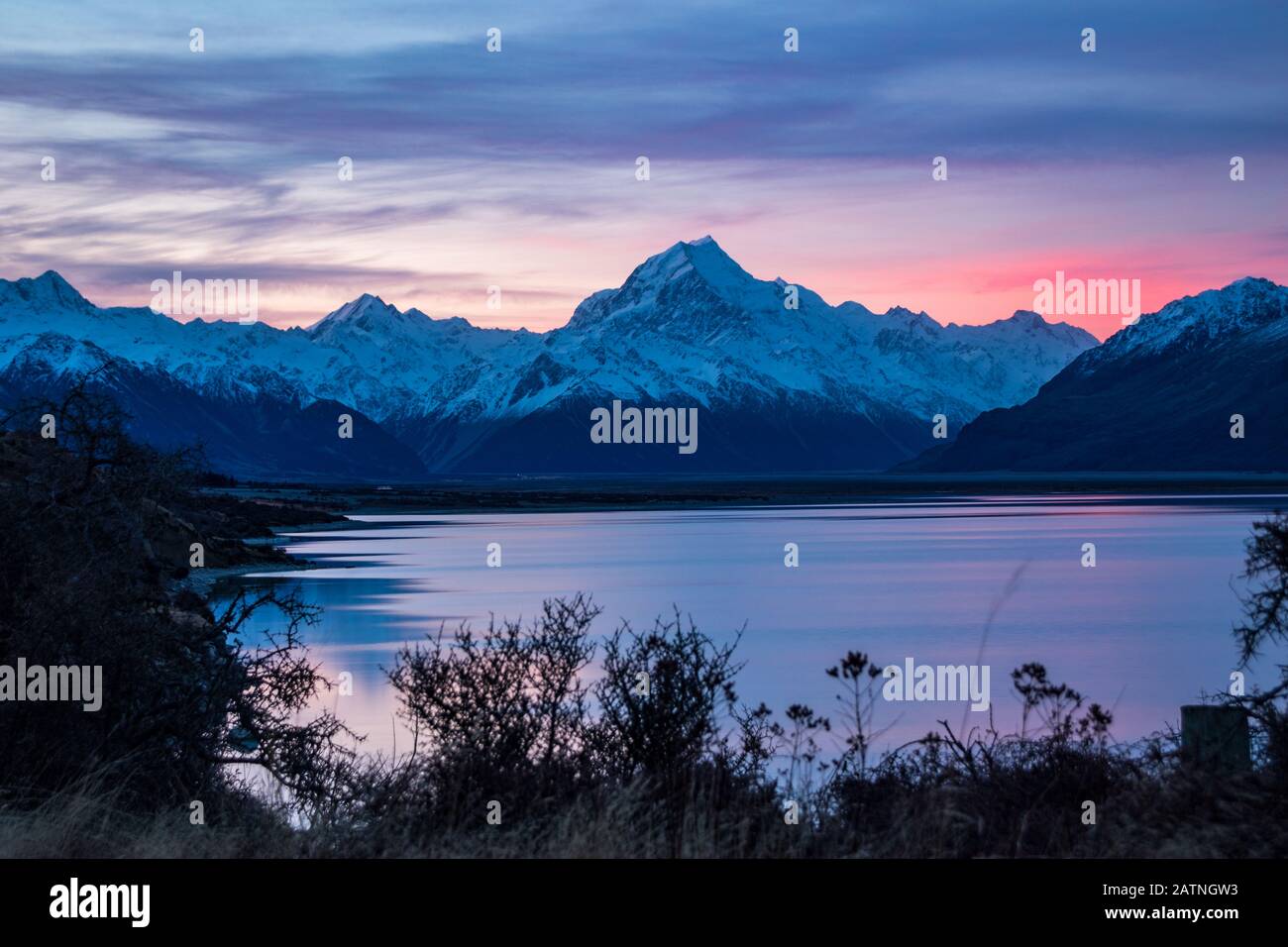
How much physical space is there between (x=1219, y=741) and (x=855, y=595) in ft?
194

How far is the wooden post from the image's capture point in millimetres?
13898

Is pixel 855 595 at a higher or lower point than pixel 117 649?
lower

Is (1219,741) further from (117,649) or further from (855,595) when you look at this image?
(855,595)

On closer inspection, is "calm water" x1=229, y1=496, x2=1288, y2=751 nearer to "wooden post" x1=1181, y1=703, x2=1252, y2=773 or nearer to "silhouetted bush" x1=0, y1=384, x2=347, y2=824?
"silhouetted bush" x1=0, y1=384, x2=347, y2=824

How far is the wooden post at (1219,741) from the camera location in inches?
547

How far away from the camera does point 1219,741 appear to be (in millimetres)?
13992

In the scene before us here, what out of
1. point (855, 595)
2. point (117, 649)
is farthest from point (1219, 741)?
point (855, 595)

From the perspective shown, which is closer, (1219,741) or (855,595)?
(1219,741)

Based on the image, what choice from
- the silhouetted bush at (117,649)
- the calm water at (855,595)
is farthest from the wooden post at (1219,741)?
the silhouetted bush at (117,649)

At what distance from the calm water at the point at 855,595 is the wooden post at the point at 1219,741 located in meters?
2.22

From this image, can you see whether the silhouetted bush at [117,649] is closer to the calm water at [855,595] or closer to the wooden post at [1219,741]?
the calm water at [855,595]

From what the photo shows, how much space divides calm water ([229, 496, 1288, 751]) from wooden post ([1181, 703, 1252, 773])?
7.27 ft

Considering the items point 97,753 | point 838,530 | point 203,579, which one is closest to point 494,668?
point 97,753
